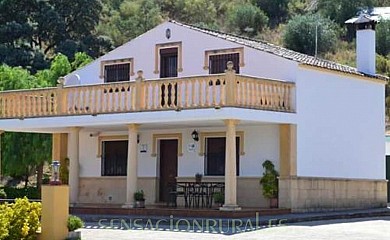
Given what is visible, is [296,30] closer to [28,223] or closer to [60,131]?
[60,131]

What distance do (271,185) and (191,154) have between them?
332 cm

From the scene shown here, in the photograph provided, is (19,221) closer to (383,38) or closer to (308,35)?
(383,38)

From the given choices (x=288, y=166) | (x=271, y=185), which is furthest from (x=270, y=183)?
(x=288, y=166)

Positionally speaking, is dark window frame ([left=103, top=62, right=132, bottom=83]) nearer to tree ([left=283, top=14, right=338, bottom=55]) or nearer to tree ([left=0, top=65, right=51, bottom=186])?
tree ([left=0, top=65, right=51, bottom=186])

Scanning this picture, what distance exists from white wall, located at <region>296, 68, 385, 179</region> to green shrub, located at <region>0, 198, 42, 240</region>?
31.9ft

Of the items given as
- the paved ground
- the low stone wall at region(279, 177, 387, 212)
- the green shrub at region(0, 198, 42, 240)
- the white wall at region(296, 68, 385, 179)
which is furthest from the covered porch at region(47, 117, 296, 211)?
the green shrub at region(0, 198, 42, 240)

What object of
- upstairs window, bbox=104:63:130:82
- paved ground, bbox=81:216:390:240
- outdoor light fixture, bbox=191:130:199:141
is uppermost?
upstairs window, bbox=104:63:130:82

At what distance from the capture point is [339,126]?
26281mm

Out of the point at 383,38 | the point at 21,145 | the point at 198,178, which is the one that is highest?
the point at 383,38

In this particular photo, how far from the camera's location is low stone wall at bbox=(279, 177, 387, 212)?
24234 mm

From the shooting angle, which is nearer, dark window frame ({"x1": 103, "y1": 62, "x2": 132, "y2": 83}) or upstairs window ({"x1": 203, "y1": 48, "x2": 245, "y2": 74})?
upstairs window ({"x1": 203, "y1": 48, "x2": 245, "y2": 74})

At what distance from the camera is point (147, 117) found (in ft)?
78.0

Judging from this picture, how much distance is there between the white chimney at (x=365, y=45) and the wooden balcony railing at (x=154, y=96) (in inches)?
194

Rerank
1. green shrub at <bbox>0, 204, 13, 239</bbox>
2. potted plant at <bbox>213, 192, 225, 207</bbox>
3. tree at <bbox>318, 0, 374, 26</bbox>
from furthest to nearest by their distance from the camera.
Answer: tree at <bbox>318, 0, 374, 26</bbox>, potted plant at <bbox>213, 192, 225, 207</bbox>, green shrub at <bbox>0, 204, 13, 239</bbox>
